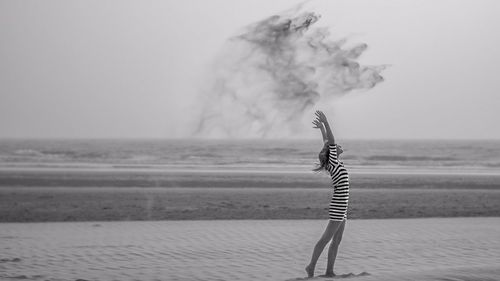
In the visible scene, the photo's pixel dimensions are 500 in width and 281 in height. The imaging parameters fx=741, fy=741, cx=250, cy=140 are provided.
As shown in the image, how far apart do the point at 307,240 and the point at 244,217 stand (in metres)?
5.44

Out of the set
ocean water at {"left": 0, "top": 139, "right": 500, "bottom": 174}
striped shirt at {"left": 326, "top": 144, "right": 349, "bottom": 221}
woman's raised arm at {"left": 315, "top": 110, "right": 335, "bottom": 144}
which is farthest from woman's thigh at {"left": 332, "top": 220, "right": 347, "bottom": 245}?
ocean water at {"left": 0, "top": 139, "right": 500, "bottom": 174}

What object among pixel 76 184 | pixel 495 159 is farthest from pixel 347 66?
pixel 495 159

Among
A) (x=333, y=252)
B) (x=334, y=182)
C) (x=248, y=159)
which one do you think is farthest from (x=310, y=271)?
(x=248, y=159)

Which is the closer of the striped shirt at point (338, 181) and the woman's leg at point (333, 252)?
the striped shirt at point (338, 181)

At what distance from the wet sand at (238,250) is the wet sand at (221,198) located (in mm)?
3469

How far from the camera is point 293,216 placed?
1933 cm

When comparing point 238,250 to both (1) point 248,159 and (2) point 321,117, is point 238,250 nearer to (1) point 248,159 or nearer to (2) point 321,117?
(2) point 321,117

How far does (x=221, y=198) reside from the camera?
24359 millimetres

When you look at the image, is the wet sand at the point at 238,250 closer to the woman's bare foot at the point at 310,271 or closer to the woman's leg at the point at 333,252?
the woman's leg at the point at 333,252

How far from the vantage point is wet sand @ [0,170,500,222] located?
1961cm

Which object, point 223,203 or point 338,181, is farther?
point 223,203

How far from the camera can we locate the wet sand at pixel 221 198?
19.6 metres

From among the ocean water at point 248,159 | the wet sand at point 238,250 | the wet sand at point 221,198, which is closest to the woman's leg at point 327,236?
the wet sand at point 238,250

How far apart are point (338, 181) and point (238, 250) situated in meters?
3.60
